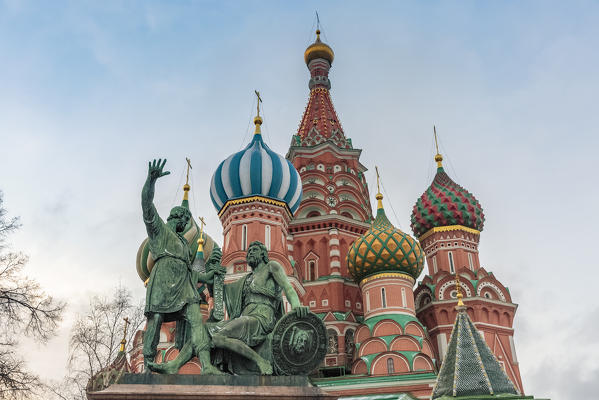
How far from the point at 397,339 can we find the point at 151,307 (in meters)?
14.5

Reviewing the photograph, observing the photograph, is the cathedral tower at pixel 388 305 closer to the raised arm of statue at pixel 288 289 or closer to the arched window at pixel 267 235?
the arched window at pixel 267 235

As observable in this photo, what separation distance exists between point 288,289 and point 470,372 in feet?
25.9

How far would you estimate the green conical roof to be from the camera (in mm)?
12469

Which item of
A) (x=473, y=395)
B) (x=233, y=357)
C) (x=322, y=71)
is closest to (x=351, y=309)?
(x=473, y=395)

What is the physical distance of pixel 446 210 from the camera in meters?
25.5

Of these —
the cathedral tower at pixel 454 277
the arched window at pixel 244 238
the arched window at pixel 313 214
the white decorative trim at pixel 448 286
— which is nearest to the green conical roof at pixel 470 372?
the cathedral tower at pixel 454 277

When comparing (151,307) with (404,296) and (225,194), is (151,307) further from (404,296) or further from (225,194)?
A: (225,194)

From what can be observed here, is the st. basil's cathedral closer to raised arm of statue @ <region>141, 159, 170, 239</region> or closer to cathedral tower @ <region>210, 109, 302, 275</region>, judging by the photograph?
cathedral tower @ <region>210, 109, 302, 275</region>

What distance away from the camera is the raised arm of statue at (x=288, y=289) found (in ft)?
20.8

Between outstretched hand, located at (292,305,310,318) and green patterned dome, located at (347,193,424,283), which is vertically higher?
green patterned dome, located at (347,193,424,283)

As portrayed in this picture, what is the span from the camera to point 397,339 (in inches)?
772

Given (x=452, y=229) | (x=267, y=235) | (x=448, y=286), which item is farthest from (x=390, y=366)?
(x=452, y=229)

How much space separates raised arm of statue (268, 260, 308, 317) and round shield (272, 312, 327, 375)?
70mm

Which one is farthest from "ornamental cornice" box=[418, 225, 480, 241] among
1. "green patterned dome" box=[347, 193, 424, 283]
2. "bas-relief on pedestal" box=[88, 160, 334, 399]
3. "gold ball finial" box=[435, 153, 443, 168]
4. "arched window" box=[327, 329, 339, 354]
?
"bas-relief on pedestal" box=[88, 160, 334, 399]
